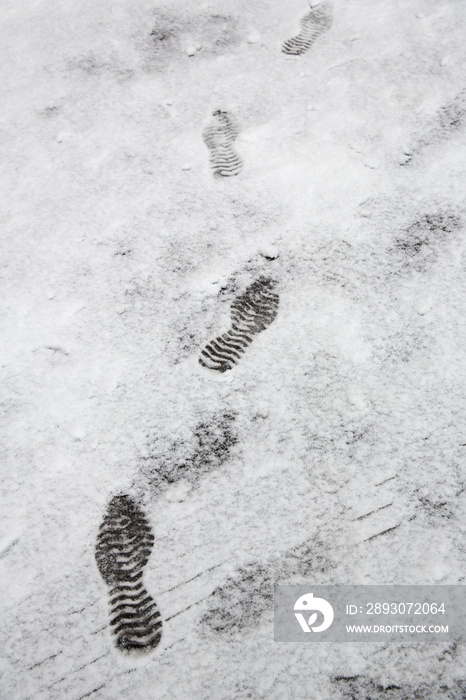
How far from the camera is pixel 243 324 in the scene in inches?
52.6

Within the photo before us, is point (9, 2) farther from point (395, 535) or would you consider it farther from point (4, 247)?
point (395, 535)

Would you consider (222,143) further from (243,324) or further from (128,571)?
(128,571)

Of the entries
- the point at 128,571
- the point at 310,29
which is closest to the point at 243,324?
the point at 128,571

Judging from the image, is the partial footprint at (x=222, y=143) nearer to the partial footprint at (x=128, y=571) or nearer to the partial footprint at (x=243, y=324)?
the partial footprint at (x=243, y=324)

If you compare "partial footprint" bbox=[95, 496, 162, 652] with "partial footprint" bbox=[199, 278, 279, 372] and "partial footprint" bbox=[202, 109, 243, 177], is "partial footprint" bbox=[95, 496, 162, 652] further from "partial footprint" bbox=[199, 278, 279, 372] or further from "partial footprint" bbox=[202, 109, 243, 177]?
"partial footprint" bbox=[202, 109, 243, 177]

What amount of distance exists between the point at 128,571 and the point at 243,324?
717mm

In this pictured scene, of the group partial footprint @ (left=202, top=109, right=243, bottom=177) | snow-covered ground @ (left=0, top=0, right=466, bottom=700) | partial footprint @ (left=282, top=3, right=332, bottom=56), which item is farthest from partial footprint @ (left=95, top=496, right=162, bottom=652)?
partial footprint @ (left=282, top=3, right=332, bottom=56)

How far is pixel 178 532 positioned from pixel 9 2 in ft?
9.18

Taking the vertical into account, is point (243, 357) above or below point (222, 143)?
below

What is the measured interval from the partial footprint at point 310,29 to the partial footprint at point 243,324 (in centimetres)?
122

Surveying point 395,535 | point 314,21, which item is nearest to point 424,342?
point 395,535

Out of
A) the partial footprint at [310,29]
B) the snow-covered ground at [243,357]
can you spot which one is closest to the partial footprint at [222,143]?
the snow-covered ground at [243,357]

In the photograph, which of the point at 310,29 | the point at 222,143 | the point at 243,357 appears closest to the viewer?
the point at 243,357

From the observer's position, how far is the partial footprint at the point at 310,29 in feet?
6.34
